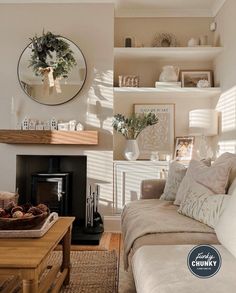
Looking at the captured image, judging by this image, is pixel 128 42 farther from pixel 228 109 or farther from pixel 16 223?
pixel 16 223

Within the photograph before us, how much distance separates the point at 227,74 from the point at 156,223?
95.3 inches

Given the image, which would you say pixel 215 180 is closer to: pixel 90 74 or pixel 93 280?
pixel 93 280

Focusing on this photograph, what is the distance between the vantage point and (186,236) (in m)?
1.91

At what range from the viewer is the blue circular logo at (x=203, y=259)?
3.51ft

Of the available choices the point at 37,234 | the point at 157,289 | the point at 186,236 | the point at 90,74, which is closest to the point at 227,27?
the point at 90,74

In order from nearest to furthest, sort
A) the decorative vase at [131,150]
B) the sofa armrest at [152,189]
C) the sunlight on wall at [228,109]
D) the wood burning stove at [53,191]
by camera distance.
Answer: the sofa armrest at [152,189], the sunlight on wall at [228,109], the wood burning stove at [53,191], the decorative vase at [131,150]

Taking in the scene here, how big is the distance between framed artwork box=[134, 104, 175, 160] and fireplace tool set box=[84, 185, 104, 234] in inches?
32.6

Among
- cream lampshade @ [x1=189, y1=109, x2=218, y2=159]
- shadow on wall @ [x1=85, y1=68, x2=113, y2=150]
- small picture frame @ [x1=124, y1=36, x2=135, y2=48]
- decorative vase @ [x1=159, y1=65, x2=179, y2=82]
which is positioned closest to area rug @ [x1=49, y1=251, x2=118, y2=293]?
shadow on wall @ [x1=85, y1=68, x2=113, y2=150]

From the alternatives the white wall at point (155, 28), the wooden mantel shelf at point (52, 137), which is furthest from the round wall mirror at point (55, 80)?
the white wall at point (155, 28)

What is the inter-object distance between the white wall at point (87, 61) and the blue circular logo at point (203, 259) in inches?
122

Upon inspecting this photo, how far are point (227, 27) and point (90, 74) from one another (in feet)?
5.55

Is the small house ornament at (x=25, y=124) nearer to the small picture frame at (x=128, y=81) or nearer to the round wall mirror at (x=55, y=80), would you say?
the round wall mirror at (x=55, y=80)

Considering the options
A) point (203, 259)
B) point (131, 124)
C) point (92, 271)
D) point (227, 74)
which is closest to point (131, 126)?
point (131, 124)

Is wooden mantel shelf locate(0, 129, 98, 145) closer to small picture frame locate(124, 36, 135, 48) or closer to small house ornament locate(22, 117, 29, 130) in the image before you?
small house ornament locate(22, 117, 29, 130)
